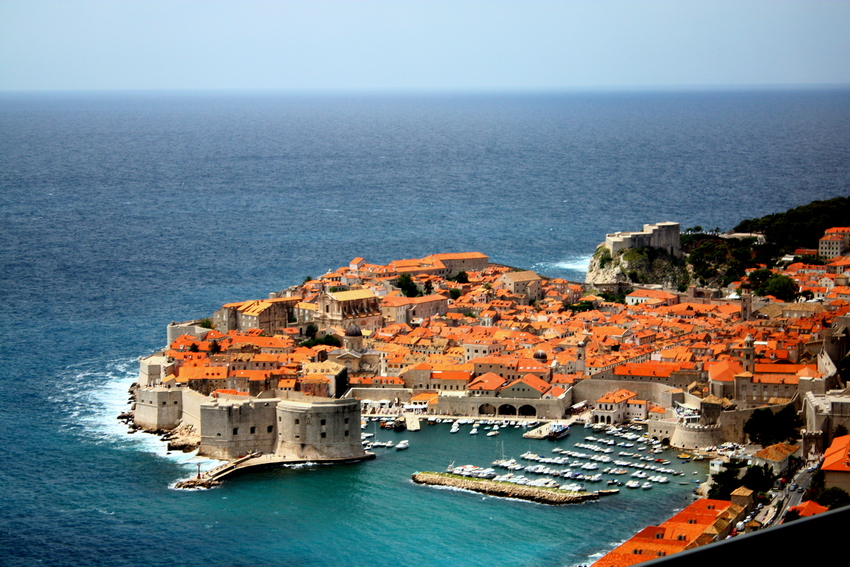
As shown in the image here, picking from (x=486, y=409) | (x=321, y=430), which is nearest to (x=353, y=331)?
(x=486, y=409)

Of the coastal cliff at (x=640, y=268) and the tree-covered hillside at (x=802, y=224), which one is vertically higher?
the tree-covered hillside at (x=802, y=224)

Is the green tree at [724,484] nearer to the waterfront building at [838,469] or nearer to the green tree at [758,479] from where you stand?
the green tree at [758,479]

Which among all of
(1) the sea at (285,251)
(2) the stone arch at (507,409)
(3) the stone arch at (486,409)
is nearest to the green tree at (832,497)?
(1) the sea at (285,251)

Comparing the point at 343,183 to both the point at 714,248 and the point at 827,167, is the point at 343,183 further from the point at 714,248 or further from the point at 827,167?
the point at 714,248

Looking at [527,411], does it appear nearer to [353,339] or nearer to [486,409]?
[486,409]

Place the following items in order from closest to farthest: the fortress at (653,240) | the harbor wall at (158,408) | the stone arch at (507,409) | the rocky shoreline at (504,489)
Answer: the rocky shoreline at (504,489) < the harbor wall at (158,408) < the stone arch at (507,409) < the fortress at (653,240)

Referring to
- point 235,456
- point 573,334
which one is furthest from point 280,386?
point 573,334

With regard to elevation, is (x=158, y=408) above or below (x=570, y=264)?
below
